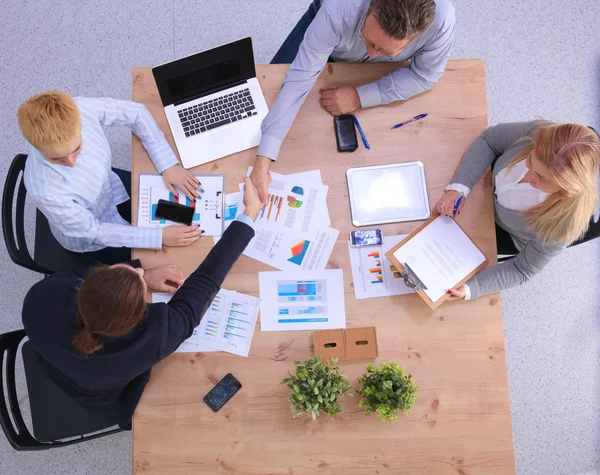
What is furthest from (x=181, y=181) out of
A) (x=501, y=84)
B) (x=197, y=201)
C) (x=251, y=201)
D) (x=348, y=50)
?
(x=501, y=84)

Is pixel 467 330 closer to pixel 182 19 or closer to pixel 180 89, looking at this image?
pixel 180 89

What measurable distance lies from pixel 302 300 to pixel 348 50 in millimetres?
857

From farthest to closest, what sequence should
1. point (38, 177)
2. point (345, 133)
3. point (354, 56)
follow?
1. point (354, 56)
2. point (345, 133)
3. point (38, 177)

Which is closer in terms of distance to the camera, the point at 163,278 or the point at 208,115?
the point at 163,278

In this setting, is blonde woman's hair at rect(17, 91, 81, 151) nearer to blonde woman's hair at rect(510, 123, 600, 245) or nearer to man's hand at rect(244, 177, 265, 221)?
man's hand at rect(244, 177, 265, 221)

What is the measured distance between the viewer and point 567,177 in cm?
126

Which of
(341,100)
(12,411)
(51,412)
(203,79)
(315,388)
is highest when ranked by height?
(203,79)

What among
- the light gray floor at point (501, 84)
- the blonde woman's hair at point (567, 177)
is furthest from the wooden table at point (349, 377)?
the light gray floor at point (501, 84)

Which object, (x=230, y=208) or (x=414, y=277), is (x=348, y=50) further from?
(x=414, y=277)

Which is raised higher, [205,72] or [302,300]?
[205,72]

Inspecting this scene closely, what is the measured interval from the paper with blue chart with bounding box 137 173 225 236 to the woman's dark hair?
355 mm

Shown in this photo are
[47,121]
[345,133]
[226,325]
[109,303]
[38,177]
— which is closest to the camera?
[109,303]

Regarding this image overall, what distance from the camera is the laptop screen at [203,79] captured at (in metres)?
1.50

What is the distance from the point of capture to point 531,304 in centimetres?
221
